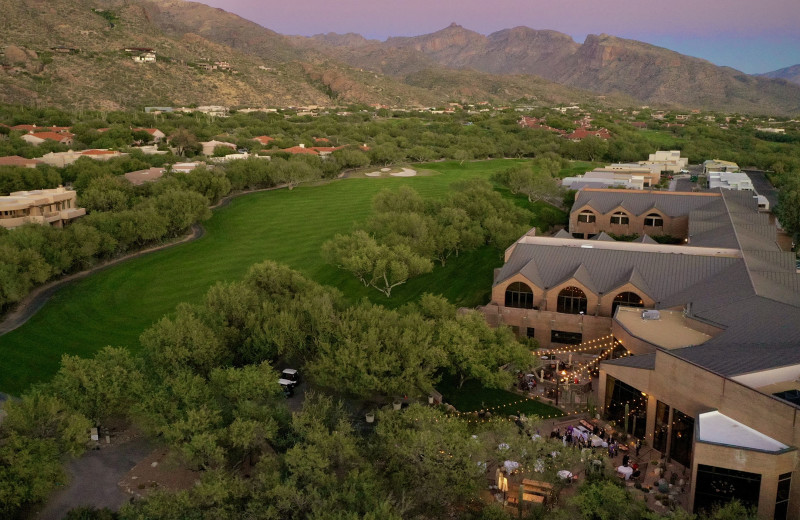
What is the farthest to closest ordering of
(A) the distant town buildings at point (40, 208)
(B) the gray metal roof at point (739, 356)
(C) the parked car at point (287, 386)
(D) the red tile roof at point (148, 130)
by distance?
(D) the red tile roof at point (148, 130) < (A) the distant town buildings at point (40, 208) < (C) the parked car at point (287, 386) < (B) the gray metal roof at point (739, 356)

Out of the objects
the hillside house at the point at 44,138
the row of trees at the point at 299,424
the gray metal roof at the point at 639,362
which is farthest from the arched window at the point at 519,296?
the hillside house at the point at 44,138

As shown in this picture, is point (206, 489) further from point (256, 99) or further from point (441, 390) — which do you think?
point (256, 99)

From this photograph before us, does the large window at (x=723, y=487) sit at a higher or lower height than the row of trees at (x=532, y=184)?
lower

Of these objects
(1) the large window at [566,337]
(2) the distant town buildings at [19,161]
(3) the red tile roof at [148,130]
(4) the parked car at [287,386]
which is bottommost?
(4) the parked car at [287,386]

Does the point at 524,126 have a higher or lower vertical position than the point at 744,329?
higher

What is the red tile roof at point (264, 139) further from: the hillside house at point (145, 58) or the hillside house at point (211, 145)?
the hillside house at point (145, 58)

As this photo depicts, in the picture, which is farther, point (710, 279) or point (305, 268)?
point (305, 268)

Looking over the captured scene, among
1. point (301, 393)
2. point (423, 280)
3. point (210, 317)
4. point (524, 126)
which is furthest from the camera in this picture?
point (524, 126)

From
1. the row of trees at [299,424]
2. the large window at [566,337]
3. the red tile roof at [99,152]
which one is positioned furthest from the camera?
the red tile roof at [99,152]

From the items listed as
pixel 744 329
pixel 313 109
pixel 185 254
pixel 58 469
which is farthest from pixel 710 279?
pixel 313 109
